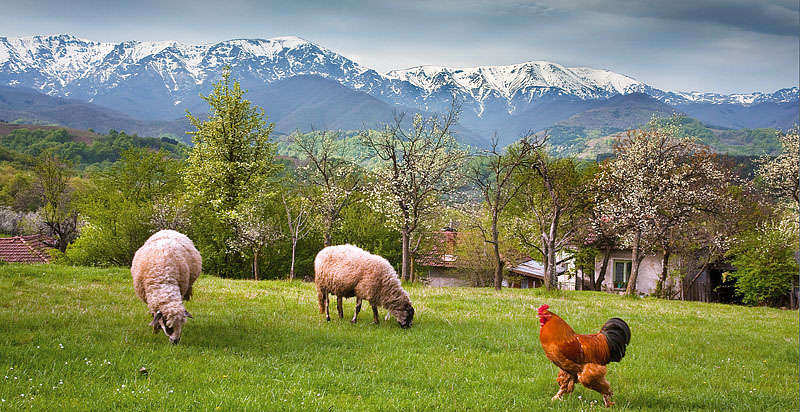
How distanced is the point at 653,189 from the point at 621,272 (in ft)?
50.9

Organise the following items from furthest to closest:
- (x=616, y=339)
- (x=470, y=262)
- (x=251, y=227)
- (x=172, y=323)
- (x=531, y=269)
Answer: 1. (x=470, y=262)
2. (x=531, y=269)
3. (x=251, y=227)
4. (x=172, y=323)
5. (x=616, y=339)

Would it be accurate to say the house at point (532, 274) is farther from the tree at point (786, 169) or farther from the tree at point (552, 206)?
the tree at point (786, 169)

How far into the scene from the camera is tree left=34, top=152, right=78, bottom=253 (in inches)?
1868

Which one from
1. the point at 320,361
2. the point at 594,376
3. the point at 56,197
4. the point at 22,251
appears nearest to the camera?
the point at 594,376

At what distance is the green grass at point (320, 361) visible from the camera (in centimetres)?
679

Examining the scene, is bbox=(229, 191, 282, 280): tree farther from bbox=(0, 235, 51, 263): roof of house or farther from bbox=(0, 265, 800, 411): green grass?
bbox=(0, 235, 51, 263): roof of house

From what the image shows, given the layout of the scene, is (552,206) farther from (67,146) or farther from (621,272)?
(67,146)

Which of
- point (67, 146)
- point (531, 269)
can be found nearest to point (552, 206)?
point (531, 269)

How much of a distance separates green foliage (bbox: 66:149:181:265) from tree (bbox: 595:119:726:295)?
3638 centimetres

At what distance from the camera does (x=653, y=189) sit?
31656 millimetres

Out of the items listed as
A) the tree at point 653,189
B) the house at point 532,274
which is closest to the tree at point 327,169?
the tree at point 653,189

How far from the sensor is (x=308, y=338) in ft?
35.2

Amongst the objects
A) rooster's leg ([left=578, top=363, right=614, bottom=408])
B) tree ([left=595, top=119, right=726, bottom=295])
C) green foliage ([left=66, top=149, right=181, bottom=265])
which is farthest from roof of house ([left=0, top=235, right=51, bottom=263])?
tree ([left=595, top=119, right=726, bottom=295])

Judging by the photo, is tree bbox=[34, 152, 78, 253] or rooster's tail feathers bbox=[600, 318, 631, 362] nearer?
rooster's tail feathers bbox=[600, 318, 631, 362]
